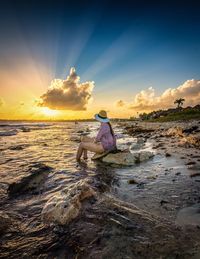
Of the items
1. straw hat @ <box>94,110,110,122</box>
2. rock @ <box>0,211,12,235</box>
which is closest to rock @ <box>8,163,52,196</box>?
rock @ <box>0,211,12,235</box>

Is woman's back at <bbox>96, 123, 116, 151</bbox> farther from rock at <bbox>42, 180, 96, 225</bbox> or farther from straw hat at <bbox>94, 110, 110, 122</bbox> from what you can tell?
rock at <bbox>42, 180, 96, 225</bbox>

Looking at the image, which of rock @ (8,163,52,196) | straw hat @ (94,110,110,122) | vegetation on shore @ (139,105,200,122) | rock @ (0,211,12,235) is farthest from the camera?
vegetation on shore @ (139,105,200,122)

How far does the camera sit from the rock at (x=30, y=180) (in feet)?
17.4

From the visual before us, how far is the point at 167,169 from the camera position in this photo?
7012mm

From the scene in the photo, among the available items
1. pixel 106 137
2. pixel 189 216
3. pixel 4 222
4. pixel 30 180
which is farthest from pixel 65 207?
pixel 106 137

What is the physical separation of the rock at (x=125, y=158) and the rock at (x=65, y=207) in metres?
4.07

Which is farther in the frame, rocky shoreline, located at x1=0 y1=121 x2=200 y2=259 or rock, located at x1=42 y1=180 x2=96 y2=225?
rock, located at x1=42 y1=180 x2=96 y2=225

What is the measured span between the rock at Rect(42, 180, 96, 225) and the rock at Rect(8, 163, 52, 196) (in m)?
1.64

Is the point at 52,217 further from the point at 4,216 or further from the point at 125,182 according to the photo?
the point at 125,182

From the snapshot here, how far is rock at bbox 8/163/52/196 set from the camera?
5.32 m

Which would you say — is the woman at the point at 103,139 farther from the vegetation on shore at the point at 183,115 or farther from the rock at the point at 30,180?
the vegetation on shore at the point at 183,115

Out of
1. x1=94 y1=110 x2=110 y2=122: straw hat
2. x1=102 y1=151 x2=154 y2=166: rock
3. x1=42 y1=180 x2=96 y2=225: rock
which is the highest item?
x1=94 y1=110 x2=110 y2=122: straw hat

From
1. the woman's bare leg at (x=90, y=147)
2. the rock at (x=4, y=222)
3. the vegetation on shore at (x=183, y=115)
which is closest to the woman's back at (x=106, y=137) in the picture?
the woman's bare leg at (x=90, y=147)

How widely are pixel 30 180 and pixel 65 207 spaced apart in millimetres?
2741
